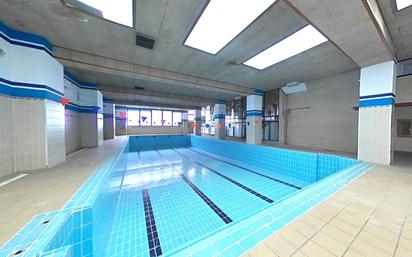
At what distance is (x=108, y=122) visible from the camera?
1021 cm

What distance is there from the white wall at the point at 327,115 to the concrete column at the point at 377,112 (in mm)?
1896

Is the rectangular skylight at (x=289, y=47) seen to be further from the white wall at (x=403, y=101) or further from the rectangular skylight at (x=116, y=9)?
the white wall at (x=403, y=101)

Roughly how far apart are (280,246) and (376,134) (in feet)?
14.3

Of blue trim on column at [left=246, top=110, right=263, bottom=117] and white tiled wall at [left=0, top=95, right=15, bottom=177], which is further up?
blue trim on column at [left=246, top=110, right=263, bottom=117]

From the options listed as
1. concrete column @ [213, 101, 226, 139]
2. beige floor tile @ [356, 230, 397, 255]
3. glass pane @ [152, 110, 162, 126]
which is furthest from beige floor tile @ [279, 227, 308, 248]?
glass pane @ [152, 110, 162, 126]

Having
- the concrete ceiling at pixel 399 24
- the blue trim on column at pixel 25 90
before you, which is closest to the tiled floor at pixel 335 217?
the blue trim on column at pixel 25 90

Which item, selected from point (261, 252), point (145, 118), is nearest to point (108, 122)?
point (145, 118)

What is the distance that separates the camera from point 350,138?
5.38m

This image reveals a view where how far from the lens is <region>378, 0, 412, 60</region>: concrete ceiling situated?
2.33 meters

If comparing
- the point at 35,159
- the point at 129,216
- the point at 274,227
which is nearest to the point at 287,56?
the point at 274,227

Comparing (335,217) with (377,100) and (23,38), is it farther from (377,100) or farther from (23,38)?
(23,38)

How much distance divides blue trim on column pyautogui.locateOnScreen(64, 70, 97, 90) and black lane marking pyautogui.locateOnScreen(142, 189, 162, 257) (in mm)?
4736

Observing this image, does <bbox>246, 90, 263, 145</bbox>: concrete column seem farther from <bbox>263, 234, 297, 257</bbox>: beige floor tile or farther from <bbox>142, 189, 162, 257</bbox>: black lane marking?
<bbox>263, 234, 297, 257</bbox>: beige floor tile

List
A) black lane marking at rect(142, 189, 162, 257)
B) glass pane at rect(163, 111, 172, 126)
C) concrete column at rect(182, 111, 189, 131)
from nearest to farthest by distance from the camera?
black lane marking at rect(142, 189, 162, 257) → glass pane at rect(163, 111, 172, 126) → concrete column at rect(182, 111, 189, 131)
